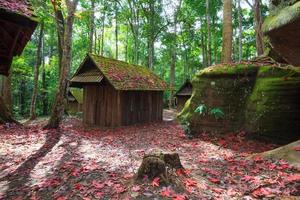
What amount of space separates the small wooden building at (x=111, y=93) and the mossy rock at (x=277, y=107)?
7273mm

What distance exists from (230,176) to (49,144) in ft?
23.2

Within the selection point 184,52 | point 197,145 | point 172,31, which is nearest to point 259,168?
point 197,145

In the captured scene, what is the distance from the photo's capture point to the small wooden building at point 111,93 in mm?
14898

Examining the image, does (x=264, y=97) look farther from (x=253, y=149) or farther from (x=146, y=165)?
(x=146, y=165)

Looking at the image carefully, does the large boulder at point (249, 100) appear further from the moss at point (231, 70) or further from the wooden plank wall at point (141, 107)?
the wooden plank wall at point (141, 107)

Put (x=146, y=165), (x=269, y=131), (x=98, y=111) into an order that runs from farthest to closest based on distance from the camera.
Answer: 1. (x=98, y=111)
2. (x=269, y=131)
3. (x=146, y=165)

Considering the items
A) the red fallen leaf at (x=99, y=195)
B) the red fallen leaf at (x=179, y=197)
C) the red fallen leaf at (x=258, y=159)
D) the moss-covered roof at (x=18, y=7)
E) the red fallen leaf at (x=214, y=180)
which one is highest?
the moss-covered roof at (x=18, y=7)

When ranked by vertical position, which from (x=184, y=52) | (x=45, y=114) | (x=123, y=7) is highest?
(x=123, y=7)

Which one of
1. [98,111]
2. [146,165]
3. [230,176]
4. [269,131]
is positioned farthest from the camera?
[98,111]

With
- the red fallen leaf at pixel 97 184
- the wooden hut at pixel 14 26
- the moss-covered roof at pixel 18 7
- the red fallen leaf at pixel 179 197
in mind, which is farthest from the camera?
the red fallen leaf at pixel 97 184

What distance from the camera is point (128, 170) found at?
6.32 meters

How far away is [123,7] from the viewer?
30203 mm

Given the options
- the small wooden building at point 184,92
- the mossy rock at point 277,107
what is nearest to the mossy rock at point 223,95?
the mossy rock at point 277,107

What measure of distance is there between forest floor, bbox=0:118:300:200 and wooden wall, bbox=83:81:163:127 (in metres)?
4.42
